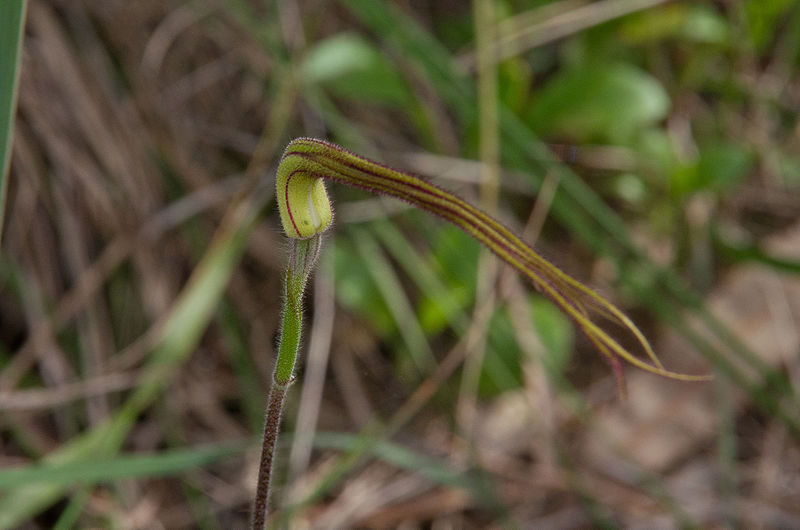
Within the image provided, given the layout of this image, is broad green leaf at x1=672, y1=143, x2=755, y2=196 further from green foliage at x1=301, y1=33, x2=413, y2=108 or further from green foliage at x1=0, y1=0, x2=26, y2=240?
green foliage at x1=0, y1=0, x2=26, y2=240

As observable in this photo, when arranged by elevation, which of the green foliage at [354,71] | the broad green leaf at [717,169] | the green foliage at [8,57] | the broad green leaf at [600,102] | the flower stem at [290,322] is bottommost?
the flower stem at [290,322]

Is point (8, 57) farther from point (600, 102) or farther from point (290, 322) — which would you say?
point (600, 102)

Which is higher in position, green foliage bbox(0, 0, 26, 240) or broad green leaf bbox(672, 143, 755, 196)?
broad green leaf bbox(672, 143, 755, 196)

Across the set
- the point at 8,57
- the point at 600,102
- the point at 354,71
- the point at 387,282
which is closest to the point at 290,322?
the point at 8,57

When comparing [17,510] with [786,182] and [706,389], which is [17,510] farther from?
[786,182]

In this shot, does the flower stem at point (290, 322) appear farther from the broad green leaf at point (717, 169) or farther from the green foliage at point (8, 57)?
the broad green leaf at point (717, 169)

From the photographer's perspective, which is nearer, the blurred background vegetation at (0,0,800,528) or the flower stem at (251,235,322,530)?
the flower stem at (251,235,322,530)

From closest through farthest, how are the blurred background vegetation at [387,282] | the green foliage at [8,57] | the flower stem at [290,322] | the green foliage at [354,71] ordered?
the flower stem at [290,322], the green foliage at [8,57], the blurred background vegetation at [387,282], the green foliage at [354,71]

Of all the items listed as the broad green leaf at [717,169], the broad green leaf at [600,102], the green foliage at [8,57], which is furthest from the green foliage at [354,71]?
the green foliage at [8,57]

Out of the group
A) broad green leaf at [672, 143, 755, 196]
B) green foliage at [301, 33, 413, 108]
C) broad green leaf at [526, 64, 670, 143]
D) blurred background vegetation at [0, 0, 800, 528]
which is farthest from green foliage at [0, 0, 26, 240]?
broad green leaf at [672, 143, 755, 196]
